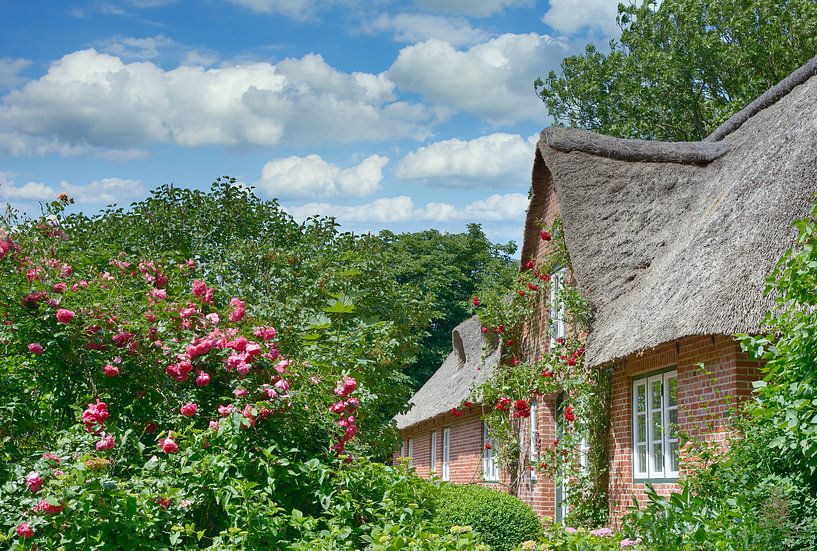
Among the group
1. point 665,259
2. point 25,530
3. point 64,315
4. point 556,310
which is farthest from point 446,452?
point 25,530

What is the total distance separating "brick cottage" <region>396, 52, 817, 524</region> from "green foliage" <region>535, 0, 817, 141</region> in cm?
808

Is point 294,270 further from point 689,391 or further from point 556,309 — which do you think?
point 689,391

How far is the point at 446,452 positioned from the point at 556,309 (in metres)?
9.89

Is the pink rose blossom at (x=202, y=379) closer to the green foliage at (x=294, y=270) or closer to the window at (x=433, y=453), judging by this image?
the green foliage at (x=294, y=270)

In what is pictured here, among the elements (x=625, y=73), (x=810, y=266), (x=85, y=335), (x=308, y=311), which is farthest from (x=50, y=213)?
(x=625, y=73)

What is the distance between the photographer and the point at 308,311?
36.6 ft

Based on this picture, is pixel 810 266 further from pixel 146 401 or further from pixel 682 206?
pixel 682 206

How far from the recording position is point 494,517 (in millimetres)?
11727

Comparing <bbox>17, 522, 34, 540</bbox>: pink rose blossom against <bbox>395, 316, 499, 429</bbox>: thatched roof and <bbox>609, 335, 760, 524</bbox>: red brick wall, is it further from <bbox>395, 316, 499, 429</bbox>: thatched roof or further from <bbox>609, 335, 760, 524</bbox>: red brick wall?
<bbox>395, 316, 499, 429</bbox>: thatched roof

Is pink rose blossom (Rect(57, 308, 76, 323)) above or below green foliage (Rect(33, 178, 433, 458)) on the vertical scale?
below

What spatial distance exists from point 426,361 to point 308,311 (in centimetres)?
2714

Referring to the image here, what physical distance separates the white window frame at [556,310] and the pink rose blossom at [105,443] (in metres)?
8.20

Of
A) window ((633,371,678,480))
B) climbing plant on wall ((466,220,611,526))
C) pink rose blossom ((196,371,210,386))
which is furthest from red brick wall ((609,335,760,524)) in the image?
pink rose blossom ((196,371,210,386))

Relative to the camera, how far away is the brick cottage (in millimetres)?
8789
